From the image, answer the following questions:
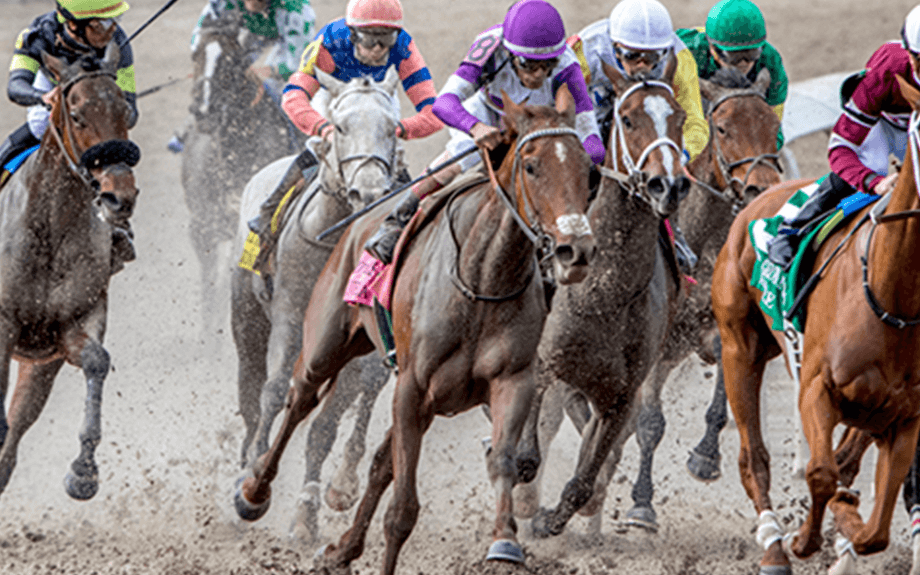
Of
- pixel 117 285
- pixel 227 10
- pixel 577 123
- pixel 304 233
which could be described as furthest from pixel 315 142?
pixel 117 285

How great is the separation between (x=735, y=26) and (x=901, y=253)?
315 cm

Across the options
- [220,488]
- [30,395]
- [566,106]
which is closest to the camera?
[566,106]

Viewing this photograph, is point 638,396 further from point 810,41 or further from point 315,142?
point 810,41

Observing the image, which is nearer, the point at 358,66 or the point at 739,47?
the point at 358,66

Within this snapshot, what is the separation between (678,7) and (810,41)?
2.00 metres

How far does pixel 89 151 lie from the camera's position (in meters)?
6.66

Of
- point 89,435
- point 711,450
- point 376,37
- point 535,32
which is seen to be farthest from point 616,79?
point 89,435

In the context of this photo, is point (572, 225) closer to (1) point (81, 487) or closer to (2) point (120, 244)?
(1) point (81, 487)

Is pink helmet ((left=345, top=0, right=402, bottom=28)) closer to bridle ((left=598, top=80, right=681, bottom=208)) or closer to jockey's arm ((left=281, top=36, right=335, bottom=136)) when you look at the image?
jockey's arm ((left=281, top=36, right=335, bottom=136))

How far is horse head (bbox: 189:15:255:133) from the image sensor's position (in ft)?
36.1

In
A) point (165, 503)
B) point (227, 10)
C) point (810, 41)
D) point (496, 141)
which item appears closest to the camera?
point (496, 141)

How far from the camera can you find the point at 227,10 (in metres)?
11.0

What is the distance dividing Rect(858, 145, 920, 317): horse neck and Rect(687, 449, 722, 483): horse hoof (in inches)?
108

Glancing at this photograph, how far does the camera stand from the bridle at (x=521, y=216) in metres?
5.01
